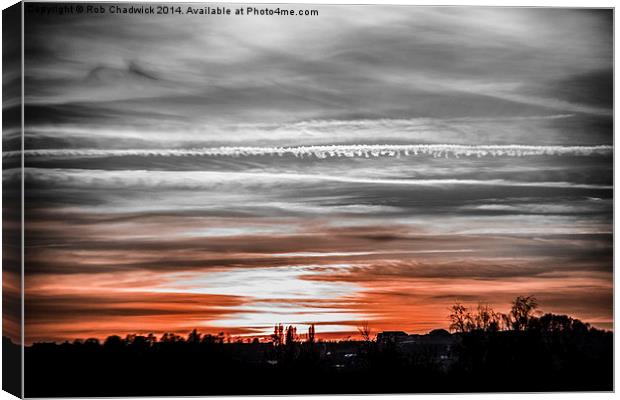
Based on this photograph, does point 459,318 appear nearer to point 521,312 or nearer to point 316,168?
point 521,312

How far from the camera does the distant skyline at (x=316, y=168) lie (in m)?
10.8

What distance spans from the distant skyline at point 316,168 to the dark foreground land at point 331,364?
165 mm

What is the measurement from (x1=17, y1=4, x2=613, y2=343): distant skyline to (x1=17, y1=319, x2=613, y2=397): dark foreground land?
0.17 metres

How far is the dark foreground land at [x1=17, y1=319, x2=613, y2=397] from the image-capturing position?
10898 millimetres

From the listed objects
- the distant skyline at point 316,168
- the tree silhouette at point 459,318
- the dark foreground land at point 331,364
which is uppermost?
the distant skyline at point 316,168

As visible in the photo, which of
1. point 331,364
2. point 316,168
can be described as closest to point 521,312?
point 331,364

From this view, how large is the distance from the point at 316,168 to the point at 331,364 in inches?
60.9

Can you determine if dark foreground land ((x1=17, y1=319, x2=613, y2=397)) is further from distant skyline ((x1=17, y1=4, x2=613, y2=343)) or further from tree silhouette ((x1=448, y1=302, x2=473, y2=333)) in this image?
distant skyline ((x1=17, y1=4, x2=613, y2=343))

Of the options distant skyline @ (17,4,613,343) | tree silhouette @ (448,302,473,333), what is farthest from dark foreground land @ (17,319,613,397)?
distant skyline @ (17,4,613,343)

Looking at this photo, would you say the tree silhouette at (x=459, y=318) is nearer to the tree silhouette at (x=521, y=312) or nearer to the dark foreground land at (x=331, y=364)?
the dark foreground land at (x=331, y=364)

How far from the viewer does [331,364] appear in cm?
1123

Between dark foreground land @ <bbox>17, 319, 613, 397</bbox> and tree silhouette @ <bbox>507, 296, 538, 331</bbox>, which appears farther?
tree silhouette @ <bbox>507, 296, 538, 331</bbox>

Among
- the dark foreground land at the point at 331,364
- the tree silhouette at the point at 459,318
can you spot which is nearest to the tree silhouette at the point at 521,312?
the dark foreground land at the point at 331,364

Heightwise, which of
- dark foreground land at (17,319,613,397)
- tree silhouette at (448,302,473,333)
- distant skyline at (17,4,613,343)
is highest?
distant skyline at (17,4,613,343)
